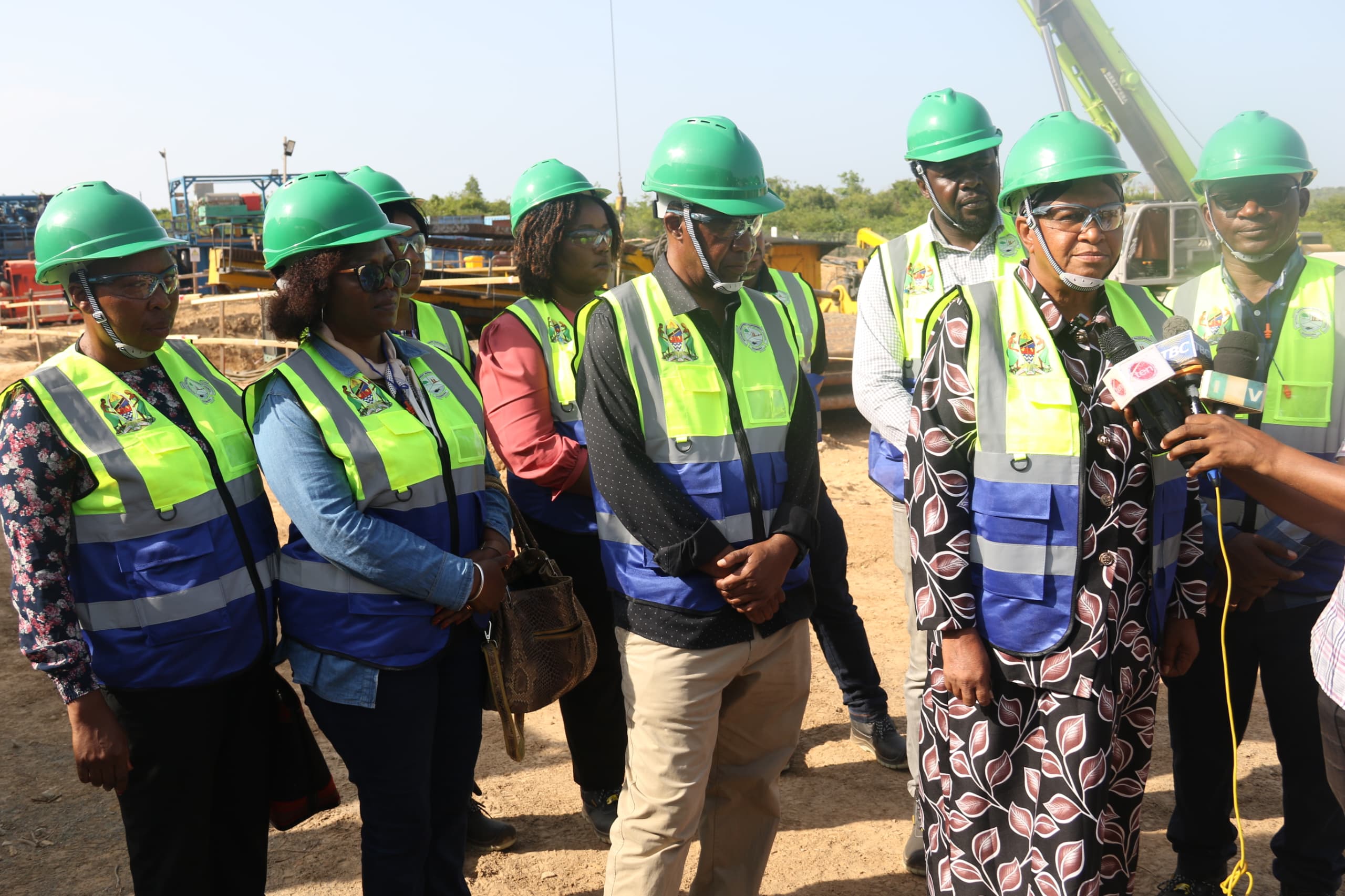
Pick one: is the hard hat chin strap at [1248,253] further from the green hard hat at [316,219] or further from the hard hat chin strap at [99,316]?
the hard hat chin strap at [99,316]

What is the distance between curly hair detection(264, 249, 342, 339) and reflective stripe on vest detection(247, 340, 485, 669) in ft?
0.25

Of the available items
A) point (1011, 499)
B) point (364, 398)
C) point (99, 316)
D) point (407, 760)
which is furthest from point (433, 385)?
point (1011, 499)

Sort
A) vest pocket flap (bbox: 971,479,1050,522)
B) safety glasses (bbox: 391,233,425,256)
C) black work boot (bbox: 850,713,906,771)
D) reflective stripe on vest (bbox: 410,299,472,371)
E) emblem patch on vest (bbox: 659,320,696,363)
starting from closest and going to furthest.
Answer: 1. vest pocket flap (bbox: 971,479,1050,522)
2. emblem patch on vest (bbox: 659,320,696,363)
3. safety glasses (bbox: 391,233,425,256)
4. reflective stripe on vest (bbox: 410,299,472,371)
5. black work boot (bbox: 850,713,906,771)

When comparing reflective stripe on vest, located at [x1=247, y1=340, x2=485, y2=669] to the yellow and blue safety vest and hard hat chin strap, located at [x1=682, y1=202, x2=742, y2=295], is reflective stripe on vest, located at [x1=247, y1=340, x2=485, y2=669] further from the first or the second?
the yellow and blue safety vest

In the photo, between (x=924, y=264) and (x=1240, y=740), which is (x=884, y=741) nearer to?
(x=1240, y=740)

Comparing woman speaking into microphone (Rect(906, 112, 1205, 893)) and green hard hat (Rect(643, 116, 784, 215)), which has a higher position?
green hard hat (Rect(643, 116, 784, 215))

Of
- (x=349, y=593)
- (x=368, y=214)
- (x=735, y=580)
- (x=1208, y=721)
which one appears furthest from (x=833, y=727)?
(x=368, y=214)

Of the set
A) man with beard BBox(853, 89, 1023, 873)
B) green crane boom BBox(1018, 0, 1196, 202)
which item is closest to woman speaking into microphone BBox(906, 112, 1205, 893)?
man with beard BBox(853, 89, 1023, 873)

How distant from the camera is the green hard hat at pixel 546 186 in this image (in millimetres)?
3975

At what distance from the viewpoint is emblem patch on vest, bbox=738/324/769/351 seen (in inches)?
118

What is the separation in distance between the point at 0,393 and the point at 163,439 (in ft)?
1.59

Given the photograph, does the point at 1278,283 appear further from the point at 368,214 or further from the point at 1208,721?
the point at 368,214

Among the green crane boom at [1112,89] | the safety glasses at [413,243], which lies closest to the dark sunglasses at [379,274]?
the safety glasses at [413,243]

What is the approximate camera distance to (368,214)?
286 cm
